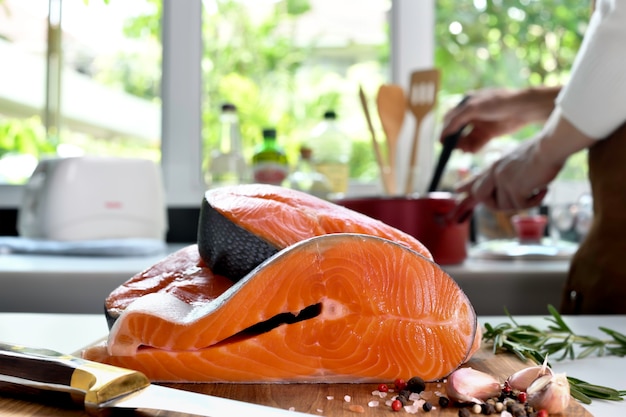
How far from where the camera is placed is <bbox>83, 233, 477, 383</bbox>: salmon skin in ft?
1.69

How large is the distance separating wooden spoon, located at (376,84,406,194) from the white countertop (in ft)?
2.95

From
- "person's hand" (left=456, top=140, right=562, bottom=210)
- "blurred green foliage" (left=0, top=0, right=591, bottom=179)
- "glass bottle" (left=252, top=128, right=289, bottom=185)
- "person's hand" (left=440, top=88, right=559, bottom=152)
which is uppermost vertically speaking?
"blurred green foliage" (left=0, top=0, right=591, bottom=179)

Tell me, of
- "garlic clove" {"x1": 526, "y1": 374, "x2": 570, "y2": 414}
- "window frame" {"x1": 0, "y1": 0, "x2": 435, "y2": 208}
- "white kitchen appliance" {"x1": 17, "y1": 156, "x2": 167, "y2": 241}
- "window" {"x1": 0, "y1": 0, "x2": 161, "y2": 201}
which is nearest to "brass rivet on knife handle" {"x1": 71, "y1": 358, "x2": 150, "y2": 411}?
"garlic clove" {"x1": 526, "y1": 374, "x2": 570, "y2": 414}

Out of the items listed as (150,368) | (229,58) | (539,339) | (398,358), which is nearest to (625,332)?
(539,339)

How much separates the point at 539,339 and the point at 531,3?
1813 millimetres

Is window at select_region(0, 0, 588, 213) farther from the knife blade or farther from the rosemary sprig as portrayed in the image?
the knife blade

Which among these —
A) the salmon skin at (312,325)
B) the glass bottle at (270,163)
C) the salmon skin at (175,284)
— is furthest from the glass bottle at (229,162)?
the salmon skin at (312,325)

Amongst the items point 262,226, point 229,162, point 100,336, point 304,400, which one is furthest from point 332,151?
point 304,400

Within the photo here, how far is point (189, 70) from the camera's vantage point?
2.21 metres

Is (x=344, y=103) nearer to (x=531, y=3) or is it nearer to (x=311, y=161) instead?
(x=311, y=161)

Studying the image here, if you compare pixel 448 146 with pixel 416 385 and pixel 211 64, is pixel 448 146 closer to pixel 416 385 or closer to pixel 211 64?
pixel 416 385

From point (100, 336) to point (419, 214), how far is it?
28.3 inches

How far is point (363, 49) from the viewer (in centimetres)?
228

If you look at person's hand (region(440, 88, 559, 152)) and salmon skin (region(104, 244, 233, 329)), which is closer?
salmon skin (region(104, 244, 233, 329))
